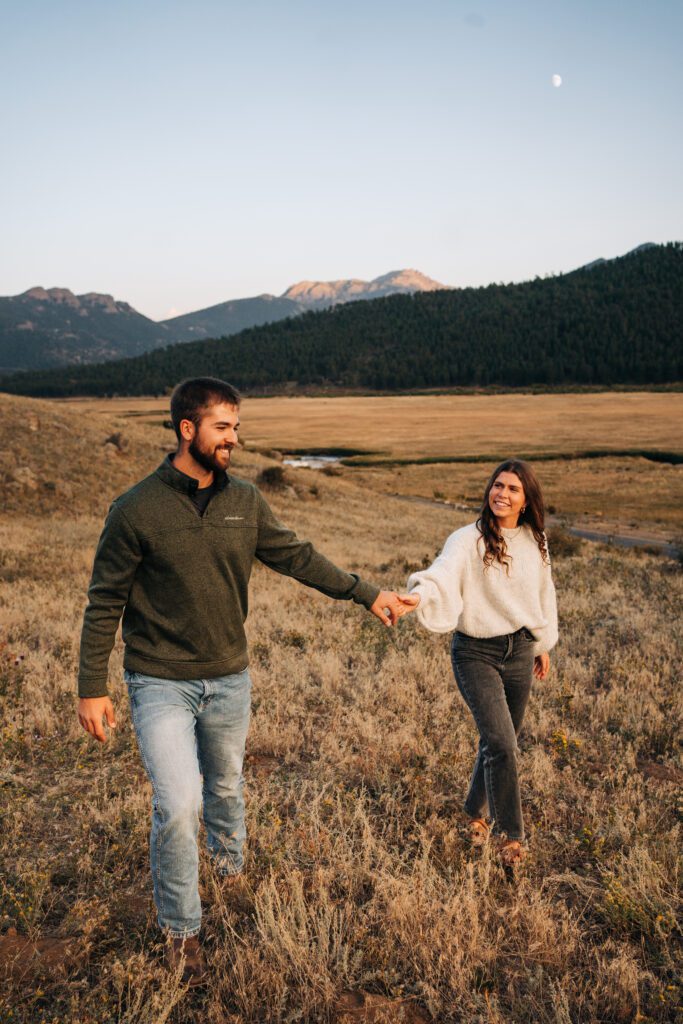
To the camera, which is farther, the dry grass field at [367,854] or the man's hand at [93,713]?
the man's hand at [93,713]

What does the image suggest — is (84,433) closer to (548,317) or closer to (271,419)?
(271,419)

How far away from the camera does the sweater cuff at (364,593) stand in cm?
371

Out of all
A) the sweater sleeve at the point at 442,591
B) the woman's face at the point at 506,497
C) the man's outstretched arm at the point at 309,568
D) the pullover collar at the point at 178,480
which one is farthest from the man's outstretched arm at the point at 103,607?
the woman's face at the point at 506,497

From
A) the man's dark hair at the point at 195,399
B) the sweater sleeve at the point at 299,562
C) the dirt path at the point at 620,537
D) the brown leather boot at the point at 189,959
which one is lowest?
the dirt path at the point at 620,537

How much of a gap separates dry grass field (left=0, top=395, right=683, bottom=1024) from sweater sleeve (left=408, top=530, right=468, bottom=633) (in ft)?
4.53

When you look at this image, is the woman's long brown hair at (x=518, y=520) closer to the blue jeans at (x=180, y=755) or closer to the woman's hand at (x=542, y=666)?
the woman's hand at (x=542, y=666)

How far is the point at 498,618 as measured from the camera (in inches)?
153

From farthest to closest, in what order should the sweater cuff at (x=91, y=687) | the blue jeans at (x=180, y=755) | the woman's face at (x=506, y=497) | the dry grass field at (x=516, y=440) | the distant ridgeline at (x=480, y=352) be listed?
the distant ridgeline at (x=480, y=352), the dry grass field at (x=516, y=440), the woman's face at (x=506, y=497), the sweater cuff at (x=91, y=687), the blue jeans at (x=180, y=755)

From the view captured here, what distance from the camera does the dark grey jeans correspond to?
3709mm

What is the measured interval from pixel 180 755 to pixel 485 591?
2088 millimetres

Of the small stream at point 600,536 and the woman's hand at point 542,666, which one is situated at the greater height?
the woman's hand at point 542,666

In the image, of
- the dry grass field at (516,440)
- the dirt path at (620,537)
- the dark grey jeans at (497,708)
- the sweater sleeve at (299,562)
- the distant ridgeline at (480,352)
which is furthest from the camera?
the distant ridgeline at (480,352)

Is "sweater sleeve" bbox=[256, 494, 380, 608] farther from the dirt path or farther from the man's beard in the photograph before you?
the dirt path

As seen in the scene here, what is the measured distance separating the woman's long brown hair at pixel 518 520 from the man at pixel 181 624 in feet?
5.10
